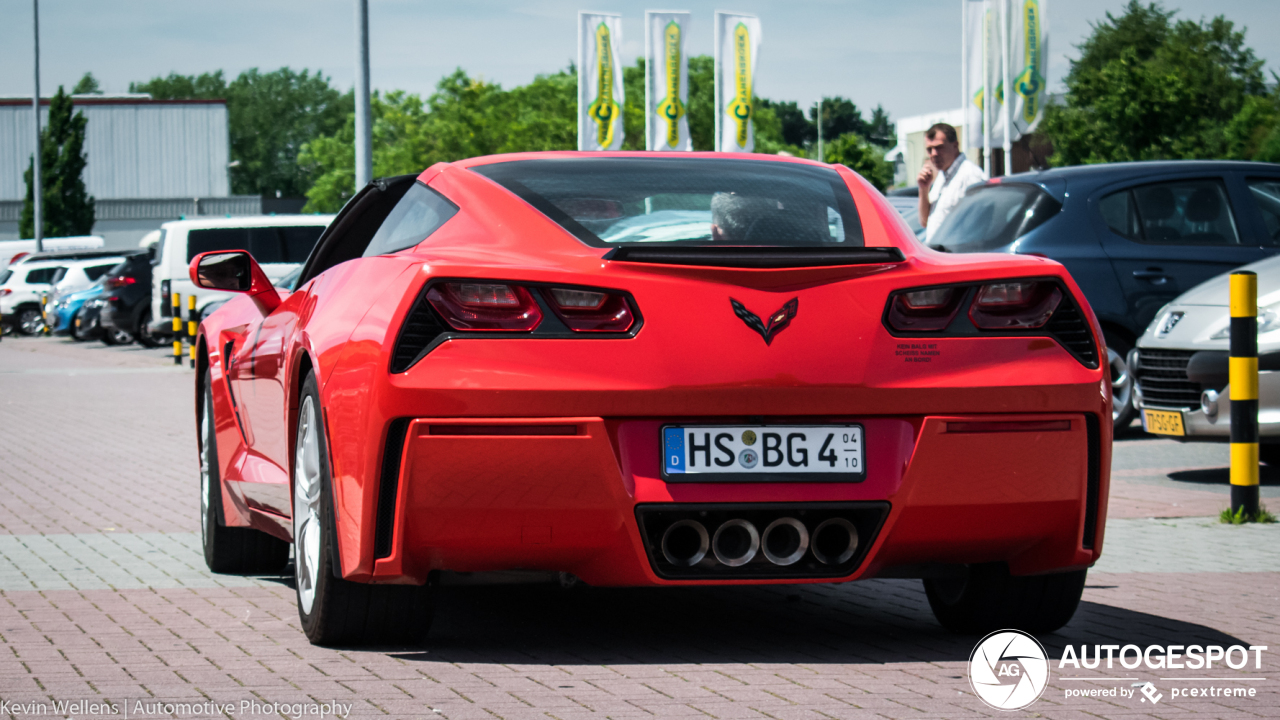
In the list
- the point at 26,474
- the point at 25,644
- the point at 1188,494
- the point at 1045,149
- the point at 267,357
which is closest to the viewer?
the point at 25,644

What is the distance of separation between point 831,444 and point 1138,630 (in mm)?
1448

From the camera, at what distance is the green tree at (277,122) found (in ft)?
494

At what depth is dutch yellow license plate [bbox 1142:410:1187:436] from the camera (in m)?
8.66

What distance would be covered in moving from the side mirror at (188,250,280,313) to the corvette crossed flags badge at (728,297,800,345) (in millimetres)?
2092

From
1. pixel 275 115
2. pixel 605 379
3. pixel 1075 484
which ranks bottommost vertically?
pixel 1075 484

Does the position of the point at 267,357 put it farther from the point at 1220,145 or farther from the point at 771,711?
the point at 1220,145

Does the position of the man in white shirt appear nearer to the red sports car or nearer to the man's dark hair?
the man's dark hair

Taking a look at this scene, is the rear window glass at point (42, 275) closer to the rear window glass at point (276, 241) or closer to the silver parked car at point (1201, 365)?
the rear window glass at point (276, 241)

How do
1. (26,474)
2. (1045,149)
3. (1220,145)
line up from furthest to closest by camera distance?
(1045,149) < (1220,145) < (26,474)

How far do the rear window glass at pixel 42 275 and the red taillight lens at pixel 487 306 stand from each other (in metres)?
36.1

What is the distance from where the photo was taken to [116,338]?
32281mm

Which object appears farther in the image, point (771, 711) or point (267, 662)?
point (267, 662)

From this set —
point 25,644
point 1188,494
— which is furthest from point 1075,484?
point 1188,494

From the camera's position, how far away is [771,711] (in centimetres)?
371
